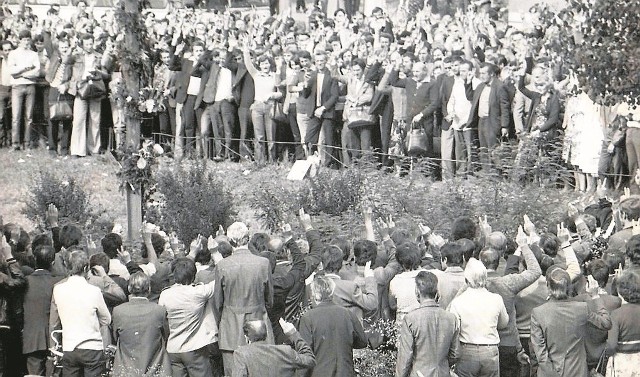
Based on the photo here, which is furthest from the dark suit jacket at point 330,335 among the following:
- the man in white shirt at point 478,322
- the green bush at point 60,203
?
the green bush at point 60,203

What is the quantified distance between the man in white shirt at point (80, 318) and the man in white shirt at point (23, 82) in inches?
511

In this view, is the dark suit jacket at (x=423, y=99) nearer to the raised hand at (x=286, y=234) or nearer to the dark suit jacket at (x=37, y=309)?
the raised hand at (x=286, y=234)

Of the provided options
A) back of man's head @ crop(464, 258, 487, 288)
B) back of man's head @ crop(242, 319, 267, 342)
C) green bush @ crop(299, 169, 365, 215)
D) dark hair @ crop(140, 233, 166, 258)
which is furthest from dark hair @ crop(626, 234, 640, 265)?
green bush @ crop(299, 169, 365, 215)

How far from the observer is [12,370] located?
47.5 feet

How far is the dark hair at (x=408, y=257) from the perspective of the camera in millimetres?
13102

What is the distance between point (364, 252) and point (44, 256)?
282cm

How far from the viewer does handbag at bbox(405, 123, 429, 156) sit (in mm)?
22812

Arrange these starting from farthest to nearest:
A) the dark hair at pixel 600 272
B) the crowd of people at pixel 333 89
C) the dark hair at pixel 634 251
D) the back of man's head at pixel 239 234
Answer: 1. the crowd of people at pixel 333 89
2. the back of man's head at pixel 239 234
3. the dark hair at pixel 634 251
4. the dark hair at pixel 600 272

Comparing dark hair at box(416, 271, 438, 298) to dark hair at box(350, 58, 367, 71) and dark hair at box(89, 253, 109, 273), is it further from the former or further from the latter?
dark hair at box(350, 58, 367, 71)

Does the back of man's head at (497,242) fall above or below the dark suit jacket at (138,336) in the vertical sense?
above

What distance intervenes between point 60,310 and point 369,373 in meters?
2.68

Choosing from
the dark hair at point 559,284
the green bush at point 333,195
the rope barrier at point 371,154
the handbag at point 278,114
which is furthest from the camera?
the handbag at point 278,114

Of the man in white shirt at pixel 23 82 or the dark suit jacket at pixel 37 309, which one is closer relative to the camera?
the dark suit jacket at pixel 37 309

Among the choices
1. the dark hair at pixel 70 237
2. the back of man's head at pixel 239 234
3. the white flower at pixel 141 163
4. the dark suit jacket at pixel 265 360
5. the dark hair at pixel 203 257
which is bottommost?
the dark suit jacket at pixel 265 360
